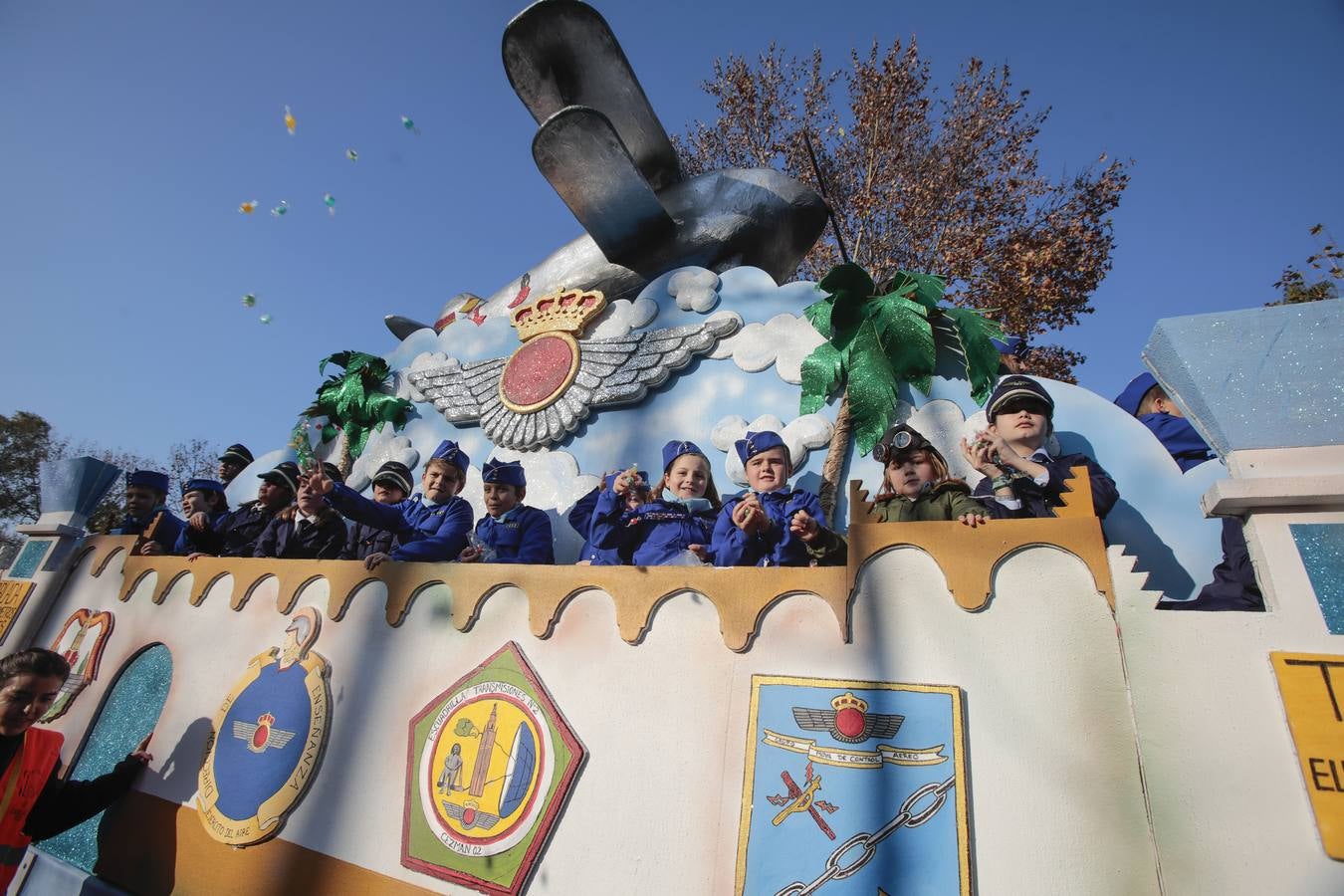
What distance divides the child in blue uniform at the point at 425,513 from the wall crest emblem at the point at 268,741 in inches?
19.5

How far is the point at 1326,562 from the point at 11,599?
20.4 feet

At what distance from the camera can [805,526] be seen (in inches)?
88.4

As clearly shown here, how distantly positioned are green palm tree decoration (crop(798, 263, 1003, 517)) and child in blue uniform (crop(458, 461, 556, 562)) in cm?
151

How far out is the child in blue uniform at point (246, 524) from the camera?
14.5 ft

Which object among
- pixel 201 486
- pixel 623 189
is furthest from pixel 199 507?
pixel 623 189

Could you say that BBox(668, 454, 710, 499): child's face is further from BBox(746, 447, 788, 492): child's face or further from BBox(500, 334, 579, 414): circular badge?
BBox(500, 334, 579, 414): circular badge

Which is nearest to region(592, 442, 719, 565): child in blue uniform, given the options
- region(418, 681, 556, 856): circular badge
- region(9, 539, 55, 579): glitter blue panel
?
region(418, 681, 556, 856): circular badge

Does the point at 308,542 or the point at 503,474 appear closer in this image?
the point at 503,474

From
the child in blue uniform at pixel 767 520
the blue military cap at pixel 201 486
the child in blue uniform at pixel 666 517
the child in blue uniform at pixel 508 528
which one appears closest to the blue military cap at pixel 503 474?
the child in blue uniform at pixel 508 528

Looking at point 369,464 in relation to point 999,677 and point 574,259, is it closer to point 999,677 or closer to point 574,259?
point 574,259

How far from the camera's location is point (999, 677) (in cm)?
162

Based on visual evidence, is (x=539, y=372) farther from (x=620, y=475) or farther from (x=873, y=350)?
(x=873, y=350)

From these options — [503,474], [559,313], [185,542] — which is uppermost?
[559,313]

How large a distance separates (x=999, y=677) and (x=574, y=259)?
4849 mm
